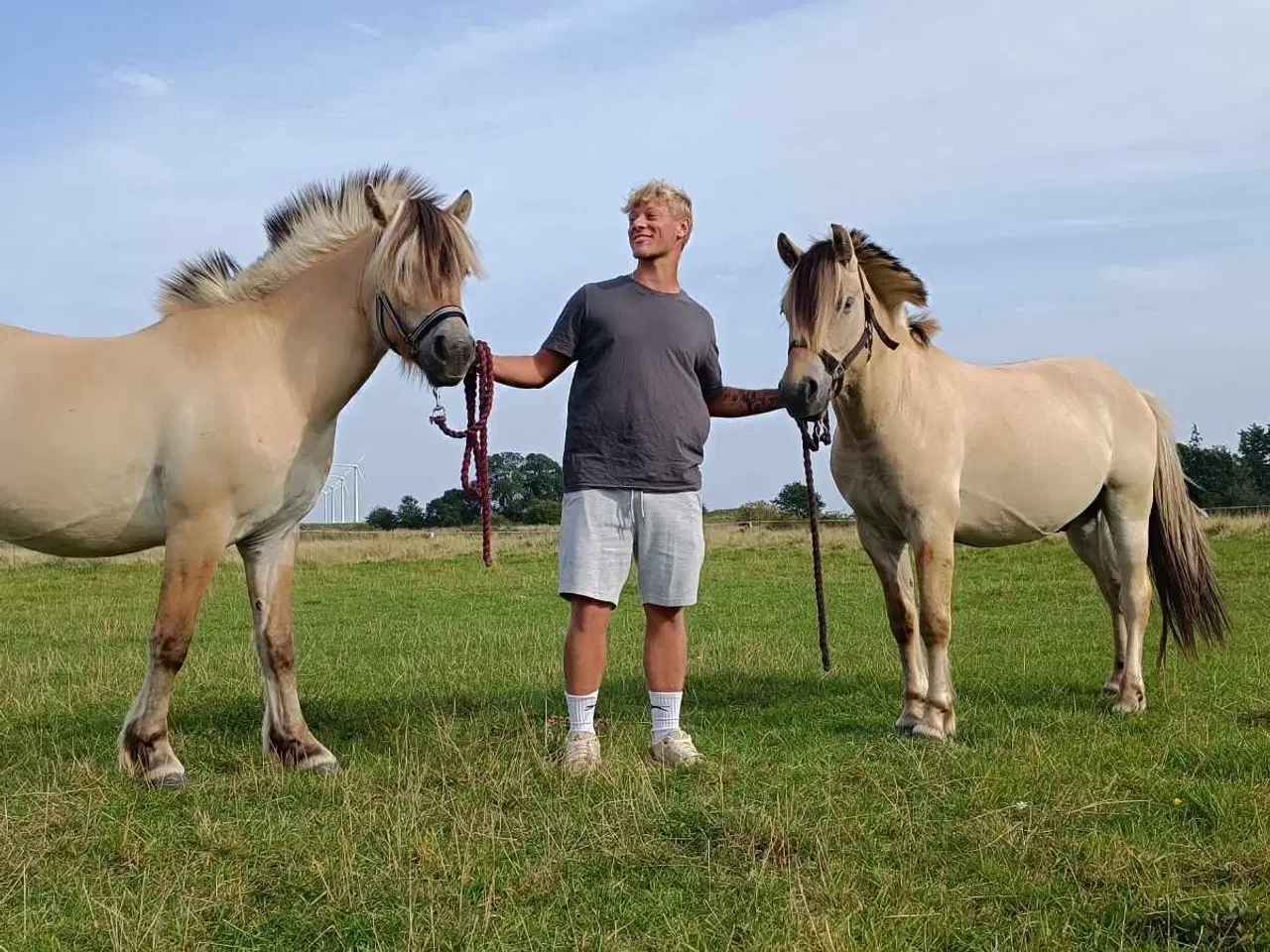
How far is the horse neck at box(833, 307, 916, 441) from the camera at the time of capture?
545cm

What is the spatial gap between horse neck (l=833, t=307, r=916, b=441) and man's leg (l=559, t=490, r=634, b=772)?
1395 millimetres

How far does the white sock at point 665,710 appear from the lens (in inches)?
195

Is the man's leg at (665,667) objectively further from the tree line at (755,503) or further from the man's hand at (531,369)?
the tree line at (755,503)

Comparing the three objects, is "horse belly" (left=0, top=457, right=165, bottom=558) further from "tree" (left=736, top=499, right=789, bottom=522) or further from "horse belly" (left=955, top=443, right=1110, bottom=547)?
"tree" (left=736, top=499, right=789, bottom=522)

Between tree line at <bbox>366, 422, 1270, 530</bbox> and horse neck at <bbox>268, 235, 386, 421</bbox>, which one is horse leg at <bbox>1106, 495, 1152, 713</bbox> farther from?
tree line at <bbox>366, 422, 1270, 530</bbox>

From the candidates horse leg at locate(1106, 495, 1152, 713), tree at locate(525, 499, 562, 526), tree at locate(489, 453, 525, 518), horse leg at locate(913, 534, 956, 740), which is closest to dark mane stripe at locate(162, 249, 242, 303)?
horse leg at locate(913, 534, 956, 740)

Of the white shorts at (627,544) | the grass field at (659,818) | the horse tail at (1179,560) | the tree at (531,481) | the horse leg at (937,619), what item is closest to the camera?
the grass field at (659,818)

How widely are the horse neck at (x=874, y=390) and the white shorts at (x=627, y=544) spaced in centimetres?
115

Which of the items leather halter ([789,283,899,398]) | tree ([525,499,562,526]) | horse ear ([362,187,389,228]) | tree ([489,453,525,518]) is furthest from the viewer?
tree ([525,499,562,526])

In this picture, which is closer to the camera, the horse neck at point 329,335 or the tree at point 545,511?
the horse neck at point 329,335

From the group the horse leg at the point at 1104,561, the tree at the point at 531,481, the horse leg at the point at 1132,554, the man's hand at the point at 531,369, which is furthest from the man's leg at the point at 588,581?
the tree at the point at 531,481

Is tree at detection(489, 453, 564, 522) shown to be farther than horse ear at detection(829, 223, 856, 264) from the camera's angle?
Yes

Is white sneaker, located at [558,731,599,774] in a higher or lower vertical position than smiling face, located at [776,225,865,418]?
lower

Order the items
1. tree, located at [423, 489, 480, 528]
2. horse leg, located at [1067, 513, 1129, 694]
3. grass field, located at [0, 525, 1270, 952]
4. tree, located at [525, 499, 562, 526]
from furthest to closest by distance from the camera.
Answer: tree, located at [423, 489, 480, 528], tree, located at [525, 499, 562, 526], horse leg, located at [1067, 513, 1129, 694], grass field, located at [0, 525, 1270, 952]
